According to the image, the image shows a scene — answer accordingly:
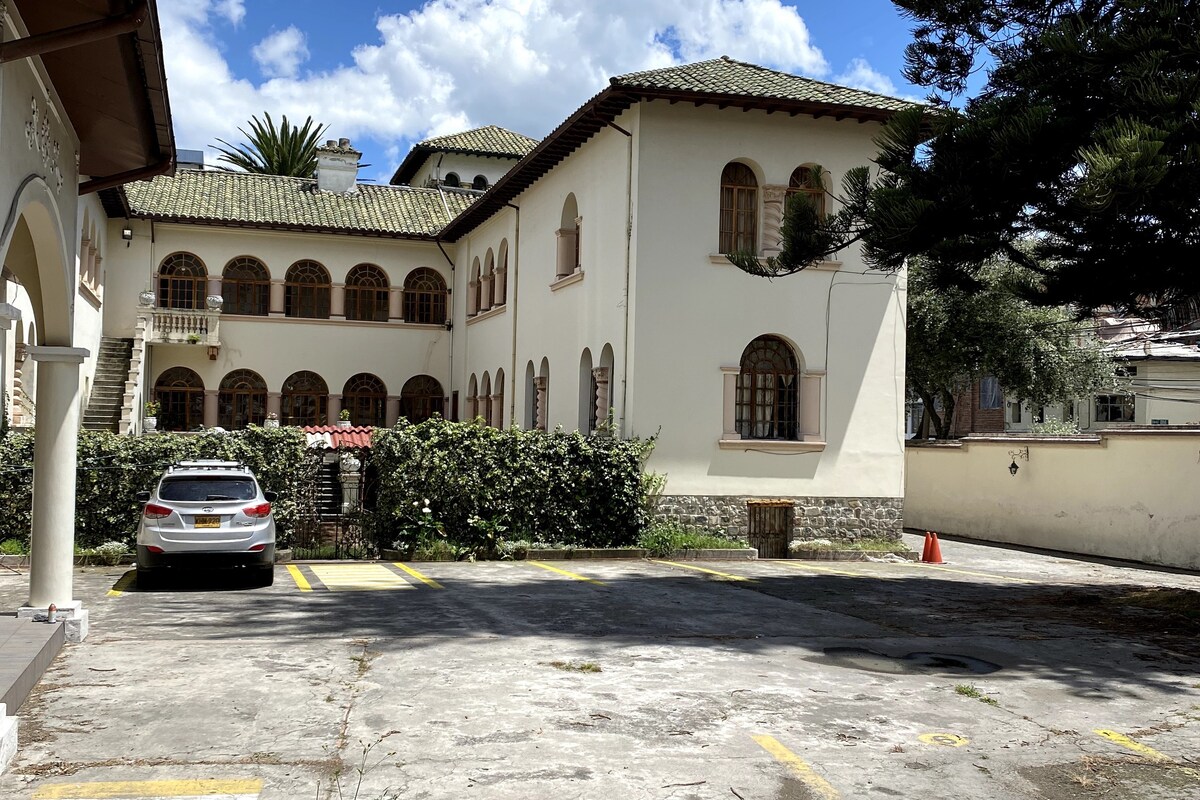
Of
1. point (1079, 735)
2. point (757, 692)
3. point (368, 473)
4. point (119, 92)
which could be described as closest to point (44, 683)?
point (119, 92)

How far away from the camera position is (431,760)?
6.80 m

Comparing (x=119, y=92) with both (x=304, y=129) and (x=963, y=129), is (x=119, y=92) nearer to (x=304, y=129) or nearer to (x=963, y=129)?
(x=963, y=129)

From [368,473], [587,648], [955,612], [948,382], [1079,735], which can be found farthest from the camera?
[948,382]

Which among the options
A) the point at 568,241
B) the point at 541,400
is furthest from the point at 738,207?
the point at 541,400

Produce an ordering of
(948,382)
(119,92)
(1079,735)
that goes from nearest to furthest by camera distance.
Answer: (1079,735) < (119,92) < (948,382)

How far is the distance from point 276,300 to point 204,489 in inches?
810

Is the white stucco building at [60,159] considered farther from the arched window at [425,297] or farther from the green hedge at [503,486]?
the arched window at [425,297]

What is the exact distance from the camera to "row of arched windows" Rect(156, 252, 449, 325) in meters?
34.1

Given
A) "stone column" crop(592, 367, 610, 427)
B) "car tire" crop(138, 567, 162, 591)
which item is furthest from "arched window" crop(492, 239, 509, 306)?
"car tire" crop(138, 567, 162, 591)

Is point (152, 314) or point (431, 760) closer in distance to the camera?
point (431, 760)

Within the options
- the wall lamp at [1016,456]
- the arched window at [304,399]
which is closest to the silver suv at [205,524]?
the wall lamp at [1016,456]

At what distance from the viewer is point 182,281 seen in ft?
112

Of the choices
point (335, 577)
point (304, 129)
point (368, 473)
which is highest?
point (304, 129)

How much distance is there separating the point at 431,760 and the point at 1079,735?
4.19 m
